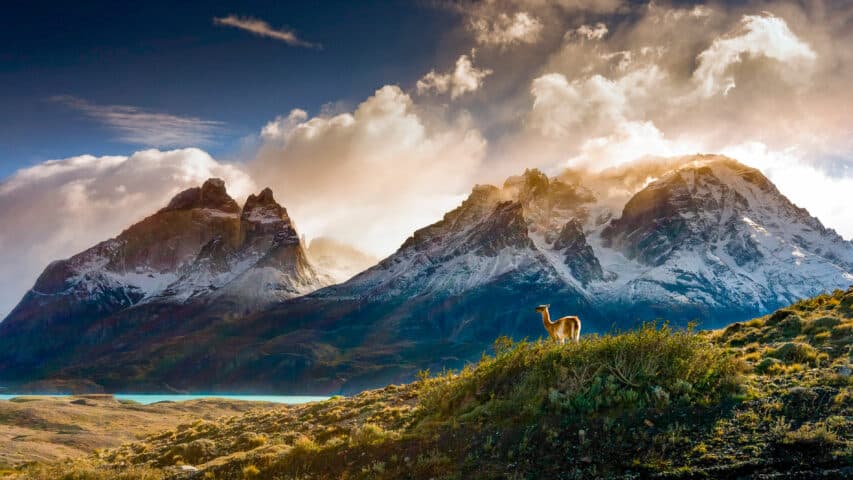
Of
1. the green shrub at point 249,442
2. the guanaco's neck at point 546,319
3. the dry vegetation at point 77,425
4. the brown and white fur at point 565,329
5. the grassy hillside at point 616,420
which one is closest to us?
the grassy hillside at point 616,420

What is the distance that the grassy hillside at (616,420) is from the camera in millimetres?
19250

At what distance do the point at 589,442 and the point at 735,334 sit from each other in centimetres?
1918

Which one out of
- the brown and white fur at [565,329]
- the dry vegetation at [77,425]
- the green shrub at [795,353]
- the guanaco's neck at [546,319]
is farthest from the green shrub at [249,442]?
the dry vegetation at [77,425]

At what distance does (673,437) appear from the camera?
20.1 m

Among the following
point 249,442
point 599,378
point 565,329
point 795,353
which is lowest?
point 249,442

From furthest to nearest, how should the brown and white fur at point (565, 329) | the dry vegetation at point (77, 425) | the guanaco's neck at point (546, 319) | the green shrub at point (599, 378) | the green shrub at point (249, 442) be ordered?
the dry vegetation at point (77, 425), the green shrub at point (249, 442), the guanaco's neck at point (546, 319), the brown and white fur at point (565, 329), the green shrub at point (599, 378)

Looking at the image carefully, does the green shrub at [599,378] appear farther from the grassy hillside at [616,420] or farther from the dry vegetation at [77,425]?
the dry vegetation at [77,425]

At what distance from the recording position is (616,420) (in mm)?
21641

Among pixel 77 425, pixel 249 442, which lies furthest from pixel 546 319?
pixel 77 425

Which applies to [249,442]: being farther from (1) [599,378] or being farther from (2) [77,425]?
(2) [77,425]

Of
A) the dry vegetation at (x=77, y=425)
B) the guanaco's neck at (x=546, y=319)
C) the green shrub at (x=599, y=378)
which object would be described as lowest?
the dry vegetation at (x=77, y=425)

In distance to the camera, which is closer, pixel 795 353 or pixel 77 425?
pixel 795 353

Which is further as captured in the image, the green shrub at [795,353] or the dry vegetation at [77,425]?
the dry vegetation at [77,425]

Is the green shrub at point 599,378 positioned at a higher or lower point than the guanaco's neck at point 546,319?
lower
